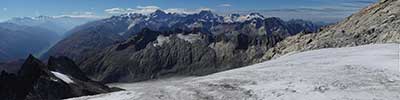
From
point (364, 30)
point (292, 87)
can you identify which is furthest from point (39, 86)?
point (292, 87)

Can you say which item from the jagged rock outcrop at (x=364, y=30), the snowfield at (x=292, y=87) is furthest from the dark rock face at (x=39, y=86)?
the snowfield at (x=292, y=87)

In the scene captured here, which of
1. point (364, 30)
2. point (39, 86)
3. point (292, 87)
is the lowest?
point (39, 86)

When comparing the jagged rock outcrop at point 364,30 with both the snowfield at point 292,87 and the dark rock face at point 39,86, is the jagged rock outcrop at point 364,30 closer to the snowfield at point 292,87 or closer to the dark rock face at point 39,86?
the snowfield at point 292,87

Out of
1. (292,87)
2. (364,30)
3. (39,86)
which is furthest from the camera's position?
(39,86)

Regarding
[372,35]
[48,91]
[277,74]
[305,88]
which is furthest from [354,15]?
[48,91]

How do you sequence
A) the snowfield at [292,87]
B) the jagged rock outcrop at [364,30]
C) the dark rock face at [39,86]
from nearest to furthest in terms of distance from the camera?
1. the snowfield at [292,87]
2. the jagged rock outcrop at [364,30]
3. the dark rock face at [39,86]

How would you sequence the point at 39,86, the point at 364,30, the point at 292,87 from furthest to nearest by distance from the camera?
1. the point at 39,86
2. the point at 364,30
3. the point at 292,87

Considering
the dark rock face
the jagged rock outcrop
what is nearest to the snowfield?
the jagged rock outcrop

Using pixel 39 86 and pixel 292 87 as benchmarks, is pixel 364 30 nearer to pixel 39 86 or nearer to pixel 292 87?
pixel 292 87
